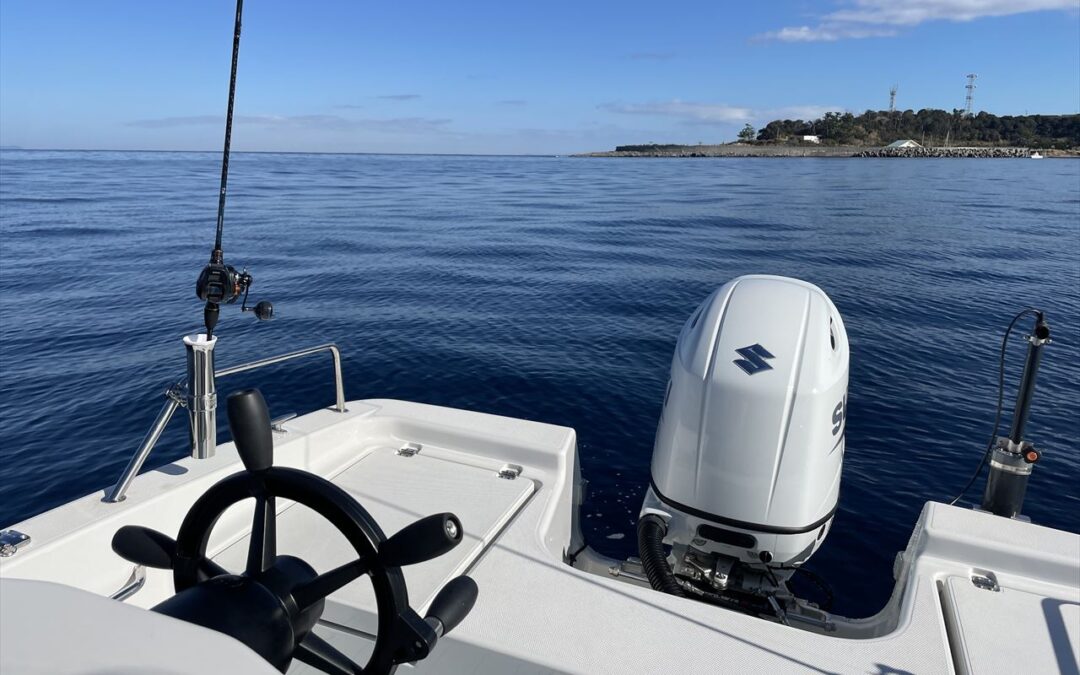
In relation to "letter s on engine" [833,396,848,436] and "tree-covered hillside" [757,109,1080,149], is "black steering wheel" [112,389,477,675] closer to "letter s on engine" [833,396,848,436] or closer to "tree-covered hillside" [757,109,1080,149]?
"letter s on engine" [833,396,848,436]

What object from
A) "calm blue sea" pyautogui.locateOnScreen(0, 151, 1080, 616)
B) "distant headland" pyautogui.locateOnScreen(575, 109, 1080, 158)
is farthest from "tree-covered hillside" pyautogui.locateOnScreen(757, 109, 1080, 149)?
"calm blue sea" pyautogui.locateOnScreen(0, 151, 1080, 616)

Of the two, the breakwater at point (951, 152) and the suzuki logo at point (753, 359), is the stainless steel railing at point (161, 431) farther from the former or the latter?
the breakwater at point (951, 152)

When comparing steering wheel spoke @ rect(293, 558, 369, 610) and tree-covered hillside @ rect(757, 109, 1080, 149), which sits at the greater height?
tree-covered hillside @ rect(757, 109, 1080, 149)

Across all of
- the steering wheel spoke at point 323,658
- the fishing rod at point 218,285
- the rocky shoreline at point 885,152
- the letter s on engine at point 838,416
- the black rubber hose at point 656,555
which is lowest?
the black rubber hose at point 656,555

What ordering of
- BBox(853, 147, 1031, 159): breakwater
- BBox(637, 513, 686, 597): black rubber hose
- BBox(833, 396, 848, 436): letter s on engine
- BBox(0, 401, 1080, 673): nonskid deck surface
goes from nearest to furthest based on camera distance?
BBox(0, 401, 1080, 673): nonskid deck surface → BBox(637, 513, 686, 597): black rubber hose → BBox(833, 396, 848, 436): letter s on engine → BBox(853, 147, 1031, 159): breakwater

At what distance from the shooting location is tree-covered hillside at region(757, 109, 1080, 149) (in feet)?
376

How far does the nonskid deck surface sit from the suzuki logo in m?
0.89

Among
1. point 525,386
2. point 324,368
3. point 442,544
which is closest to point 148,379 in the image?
point 324,368

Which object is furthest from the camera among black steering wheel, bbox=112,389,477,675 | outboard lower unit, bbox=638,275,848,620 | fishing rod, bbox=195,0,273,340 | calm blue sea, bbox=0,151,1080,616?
calm blue sea, bbox=0,151,1080,616

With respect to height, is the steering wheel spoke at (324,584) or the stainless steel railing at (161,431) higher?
the steering wheel spoke at (324,584)

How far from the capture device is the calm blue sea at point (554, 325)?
18.3 feet

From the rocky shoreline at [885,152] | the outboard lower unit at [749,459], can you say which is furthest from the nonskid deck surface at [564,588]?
the rocky shoreline at [885,152]

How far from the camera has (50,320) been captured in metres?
9.28

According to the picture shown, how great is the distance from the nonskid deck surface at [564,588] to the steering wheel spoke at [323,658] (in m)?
0.84
